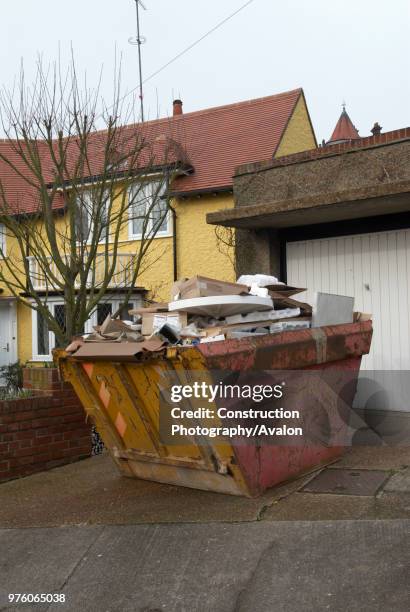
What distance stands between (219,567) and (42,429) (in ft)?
10.3

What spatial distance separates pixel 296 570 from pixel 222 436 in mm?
1032

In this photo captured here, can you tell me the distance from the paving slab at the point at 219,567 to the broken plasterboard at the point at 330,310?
1.70m

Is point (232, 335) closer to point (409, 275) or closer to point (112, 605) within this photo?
point (112, 605)

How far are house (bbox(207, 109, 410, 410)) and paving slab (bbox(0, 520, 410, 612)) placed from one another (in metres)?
3.24

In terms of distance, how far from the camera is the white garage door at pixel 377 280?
6.67 m

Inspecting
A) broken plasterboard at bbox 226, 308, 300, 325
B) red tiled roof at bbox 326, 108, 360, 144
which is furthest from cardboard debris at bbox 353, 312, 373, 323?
red tiled roof at bbox 326, 108, 360, 144

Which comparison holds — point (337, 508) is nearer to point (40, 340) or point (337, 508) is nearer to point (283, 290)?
point (283, 290)

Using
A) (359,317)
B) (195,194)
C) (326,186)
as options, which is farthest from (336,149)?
(195,194)

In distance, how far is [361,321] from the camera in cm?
556

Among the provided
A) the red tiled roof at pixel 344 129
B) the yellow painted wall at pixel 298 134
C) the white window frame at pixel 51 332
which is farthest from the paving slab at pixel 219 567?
the red tiled roof at pixel 344 129

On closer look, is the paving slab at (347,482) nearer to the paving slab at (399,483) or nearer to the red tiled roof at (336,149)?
the paving slab at (399,483)

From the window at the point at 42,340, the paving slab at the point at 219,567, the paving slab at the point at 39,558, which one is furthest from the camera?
the window at the point at 42,340

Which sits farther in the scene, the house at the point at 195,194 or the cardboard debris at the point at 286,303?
the house at the point at 195,194

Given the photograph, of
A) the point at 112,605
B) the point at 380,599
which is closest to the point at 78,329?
the point at 112,605
